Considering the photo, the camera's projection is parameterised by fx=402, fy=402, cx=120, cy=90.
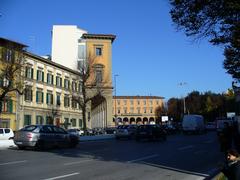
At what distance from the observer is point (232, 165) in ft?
24.3

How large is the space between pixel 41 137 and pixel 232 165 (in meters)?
20.2

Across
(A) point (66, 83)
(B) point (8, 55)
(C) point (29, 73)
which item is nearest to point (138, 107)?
(A) point (66, 83)

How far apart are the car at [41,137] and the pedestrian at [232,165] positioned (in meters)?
19.9

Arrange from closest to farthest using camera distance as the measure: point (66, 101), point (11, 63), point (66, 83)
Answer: point (11, 63) < point (66, 101) < point (66, 83)

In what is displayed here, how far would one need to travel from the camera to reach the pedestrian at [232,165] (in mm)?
7334

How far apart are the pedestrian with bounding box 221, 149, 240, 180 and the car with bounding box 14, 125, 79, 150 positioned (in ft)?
65.3

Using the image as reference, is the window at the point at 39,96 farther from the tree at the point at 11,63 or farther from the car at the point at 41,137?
the car at the point at 41,137

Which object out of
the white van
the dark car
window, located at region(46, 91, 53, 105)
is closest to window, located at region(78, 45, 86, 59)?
window, located at region(46, 91, 53, 105)

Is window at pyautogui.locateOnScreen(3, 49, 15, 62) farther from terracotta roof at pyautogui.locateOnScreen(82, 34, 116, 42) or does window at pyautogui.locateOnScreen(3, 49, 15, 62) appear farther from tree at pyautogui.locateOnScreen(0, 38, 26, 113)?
terracotta roof at pyautogui.locateOnScreen(82, 34, 116, 42)

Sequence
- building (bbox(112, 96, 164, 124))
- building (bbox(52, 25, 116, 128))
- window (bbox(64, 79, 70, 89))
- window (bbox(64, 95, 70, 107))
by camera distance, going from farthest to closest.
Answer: building (bbox(112, 96, 164, 124)), building (bbox(52, 25, 116, 128)), window (bbox(64, 79, 70, 89)), window (bbox(64, 95, 70, 107))

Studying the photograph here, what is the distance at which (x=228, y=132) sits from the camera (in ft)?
53.1

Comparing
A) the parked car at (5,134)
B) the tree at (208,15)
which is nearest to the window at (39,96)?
the parked car at (5,134)

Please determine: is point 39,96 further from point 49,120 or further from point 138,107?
point 138,107

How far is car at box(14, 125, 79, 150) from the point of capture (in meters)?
26.0
